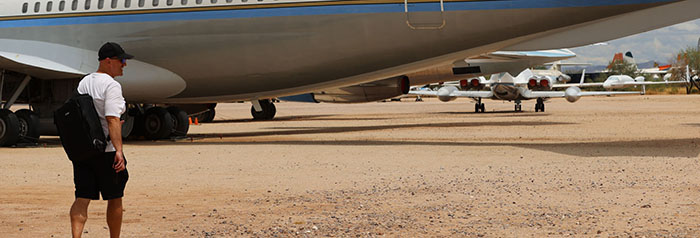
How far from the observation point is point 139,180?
1130 cm

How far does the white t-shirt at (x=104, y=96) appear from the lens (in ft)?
19.0

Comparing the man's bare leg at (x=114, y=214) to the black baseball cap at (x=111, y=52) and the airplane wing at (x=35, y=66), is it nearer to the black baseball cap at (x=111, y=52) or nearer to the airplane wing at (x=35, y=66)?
the black baseball cap at (x=111, y=52)

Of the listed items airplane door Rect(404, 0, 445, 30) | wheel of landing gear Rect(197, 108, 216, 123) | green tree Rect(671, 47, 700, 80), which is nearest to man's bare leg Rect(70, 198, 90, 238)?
airplane door Rect(404, 0, 445, 30)

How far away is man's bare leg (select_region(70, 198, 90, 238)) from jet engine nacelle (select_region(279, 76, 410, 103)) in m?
18.4

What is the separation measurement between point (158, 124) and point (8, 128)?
3.65 meters

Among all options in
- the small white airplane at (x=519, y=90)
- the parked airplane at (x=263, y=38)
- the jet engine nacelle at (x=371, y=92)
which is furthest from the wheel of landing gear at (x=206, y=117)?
the small white airplane at (x=519, y=90)

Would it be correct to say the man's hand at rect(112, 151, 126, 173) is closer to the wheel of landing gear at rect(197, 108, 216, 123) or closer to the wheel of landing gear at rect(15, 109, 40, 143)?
the wheel of landing gear at rect(15, 109, 40, 143)

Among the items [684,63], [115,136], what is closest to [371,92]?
[115,136]

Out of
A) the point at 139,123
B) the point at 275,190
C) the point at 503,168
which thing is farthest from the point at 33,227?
the point at 139,123

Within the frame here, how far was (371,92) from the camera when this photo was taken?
1133 inches

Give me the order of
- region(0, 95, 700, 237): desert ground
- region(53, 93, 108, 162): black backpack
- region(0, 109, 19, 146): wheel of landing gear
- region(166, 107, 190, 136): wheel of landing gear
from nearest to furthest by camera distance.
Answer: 1. region(53, 93, 108, 162): black backpack
2. region(0, 95, 700, 237): desert ground
3. region(0, 109, 19, 146): wheel of landing gear
4. region(166, 107, 190, 136): wheel of landing gear

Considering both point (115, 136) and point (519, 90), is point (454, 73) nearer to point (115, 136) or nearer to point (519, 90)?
point (519, 90)

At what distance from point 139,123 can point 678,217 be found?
15266mm

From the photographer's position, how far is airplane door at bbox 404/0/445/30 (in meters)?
15.1
